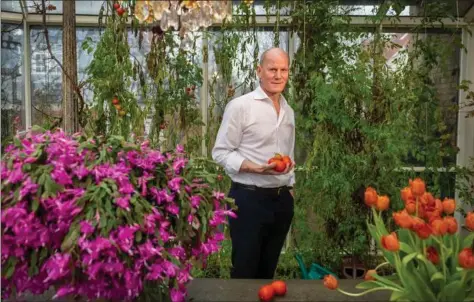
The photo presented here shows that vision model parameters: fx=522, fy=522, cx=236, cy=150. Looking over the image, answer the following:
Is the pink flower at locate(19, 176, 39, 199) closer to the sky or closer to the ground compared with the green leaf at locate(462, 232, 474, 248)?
closer to the sky

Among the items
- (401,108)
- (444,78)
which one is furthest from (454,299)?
(444,78)

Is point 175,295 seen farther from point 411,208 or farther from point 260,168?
point 260,168

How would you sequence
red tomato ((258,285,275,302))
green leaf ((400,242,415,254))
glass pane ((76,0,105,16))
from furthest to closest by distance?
1. glass pane ((76,0,105,16))
2. red tomato ((258,285,275,302))
3. green leaf ((400,242,415,254))

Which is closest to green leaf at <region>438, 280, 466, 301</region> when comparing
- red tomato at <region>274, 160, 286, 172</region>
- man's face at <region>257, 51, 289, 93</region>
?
red tomato at <region>274, 160, 286, 172</region>

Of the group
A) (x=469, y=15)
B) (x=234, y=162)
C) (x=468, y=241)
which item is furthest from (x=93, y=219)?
(x=469, y=15)

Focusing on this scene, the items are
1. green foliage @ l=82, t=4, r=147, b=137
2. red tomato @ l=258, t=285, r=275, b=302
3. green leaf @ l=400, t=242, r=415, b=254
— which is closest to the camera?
green leaf @ l=400, t=242, r=415, b=254

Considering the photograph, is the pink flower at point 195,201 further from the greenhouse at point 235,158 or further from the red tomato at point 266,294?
the red tomato at point 266,294

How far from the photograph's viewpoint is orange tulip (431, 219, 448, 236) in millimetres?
1291

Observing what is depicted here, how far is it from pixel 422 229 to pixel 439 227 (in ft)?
0.14

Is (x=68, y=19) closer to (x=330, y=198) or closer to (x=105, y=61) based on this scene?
(x=105, y=61)

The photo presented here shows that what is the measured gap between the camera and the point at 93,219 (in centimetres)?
124

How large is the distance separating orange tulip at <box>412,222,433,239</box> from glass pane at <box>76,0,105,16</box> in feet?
12.8

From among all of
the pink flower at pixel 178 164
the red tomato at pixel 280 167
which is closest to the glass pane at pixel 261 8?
the red tomato at pixel 280 167

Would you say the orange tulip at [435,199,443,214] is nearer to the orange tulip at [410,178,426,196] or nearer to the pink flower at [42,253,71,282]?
the orange tulip at [410,178,426,196]
